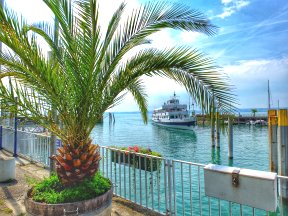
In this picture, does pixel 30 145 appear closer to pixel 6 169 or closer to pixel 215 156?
pixel 6 169

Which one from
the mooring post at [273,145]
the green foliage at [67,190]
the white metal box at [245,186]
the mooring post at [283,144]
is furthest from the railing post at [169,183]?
the mooring post at [273,145]

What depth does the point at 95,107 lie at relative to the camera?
371 centimetres

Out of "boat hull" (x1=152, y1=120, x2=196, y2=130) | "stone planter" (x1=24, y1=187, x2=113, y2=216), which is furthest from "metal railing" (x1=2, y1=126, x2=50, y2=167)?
"boat hull" (x1=152, y1=120, x2=196, y2=130)

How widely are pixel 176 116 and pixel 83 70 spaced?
43.2 m

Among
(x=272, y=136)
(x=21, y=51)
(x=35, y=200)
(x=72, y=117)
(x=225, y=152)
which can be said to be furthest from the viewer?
(x=225, y=152)

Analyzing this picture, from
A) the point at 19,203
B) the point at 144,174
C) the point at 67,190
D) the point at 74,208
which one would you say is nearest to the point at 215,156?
the point at 144,174

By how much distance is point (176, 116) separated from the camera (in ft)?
151

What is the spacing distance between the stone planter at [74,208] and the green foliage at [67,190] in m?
0.10

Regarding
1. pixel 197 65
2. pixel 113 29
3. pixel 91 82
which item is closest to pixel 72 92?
pixel 91 82

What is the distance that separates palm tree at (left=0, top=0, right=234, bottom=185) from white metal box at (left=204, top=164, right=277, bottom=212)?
0.85 m

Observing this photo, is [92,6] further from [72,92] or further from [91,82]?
[72,92]

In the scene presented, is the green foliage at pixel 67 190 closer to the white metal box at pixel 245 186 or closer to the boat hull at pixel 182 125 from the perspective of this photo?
the white metal box at pixel 245 186

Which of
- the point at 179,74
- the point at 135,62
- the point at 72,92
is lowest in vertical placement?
the point at 72,92

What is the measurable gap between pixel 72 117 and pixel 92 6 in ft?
5.33
